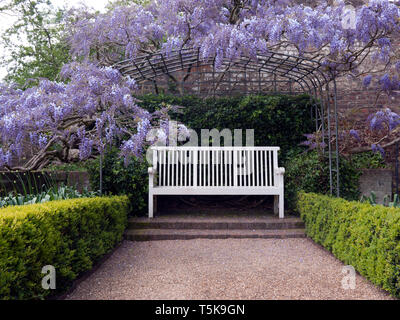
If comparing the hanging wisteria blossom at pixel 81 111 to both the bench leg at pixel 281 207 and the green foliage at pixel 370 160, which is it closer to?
the bench leg at pixel 281 207

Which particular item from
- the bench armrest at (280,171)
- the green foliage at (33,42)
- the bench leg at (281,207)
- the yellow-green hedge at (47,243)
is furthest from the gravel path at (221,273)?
the green foliage at (33,42)

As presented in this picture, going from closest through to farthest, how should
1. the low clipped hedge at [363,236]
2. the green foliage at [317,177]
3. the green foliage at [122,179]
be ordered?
the low clipped hedge at [363,236]
the green foliage at [122,179]
the green foliage at [317,177]

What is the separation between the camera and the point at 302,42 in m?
5.09

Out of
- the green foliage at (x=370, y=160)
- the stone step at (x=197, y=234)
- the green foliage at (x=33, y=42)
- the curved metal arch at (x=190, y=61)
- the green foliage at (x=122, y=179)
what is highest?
the green foliage at (x=33, y=42)

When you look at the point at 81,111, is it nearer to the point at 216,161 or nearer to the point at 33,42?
the point at 216,161

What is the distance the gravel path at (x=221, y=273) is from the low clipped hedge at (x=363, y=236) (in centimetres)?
16

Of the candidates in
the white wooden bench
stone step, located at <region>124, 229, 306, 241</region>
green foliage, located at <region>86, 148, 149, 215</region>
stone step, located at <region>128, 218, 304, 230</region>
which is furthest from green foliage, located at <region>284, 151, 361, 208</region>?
green foliage, located at <region>86, 148, 149, 215</region>

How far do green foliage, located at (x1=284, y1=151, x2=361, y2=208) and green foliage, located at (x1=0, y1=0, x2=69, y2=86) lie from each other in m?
6.44

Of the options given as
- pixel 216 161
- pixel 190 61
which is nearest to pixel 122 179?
pixel 216 161

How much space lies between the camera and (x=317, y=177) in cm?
471

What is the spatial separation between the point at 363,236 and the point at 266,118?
132 inches

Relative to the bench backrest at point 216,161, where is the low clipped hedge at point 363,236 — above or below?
below

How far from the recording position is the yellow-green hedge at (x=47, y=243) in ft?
5.48

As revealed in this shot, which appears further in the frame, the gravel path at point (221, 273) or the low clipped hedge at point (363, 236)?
the gravel path at point (221, 273)
